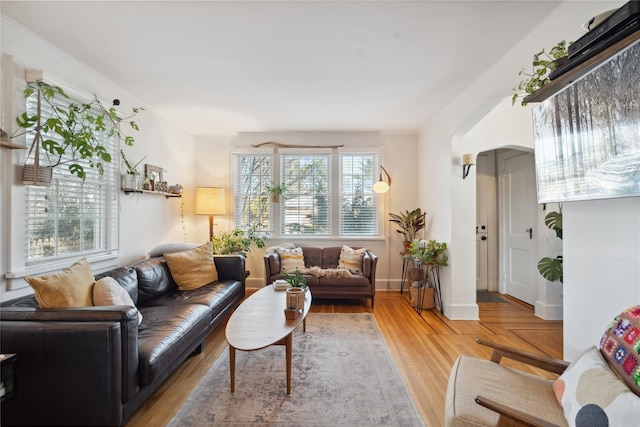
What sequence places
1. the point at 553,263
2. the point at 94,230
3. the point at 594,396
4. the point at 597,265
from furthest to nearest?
the point at 553,263
the point at 94,230
the point at 597,265
the point at 594,396

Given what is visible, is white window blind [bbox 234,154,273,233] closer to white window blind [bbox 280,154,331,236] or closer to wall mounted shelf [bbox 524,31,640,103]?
white window blind [bbox 280,154,331,236]

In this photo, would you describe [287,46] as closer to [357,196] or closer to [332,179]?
[332,179]

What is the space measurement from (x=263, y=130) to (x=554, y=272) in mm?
4288

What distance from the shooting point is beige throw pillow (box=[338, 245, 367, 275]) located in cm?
400

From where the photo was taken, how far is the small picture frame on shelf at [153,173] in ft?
11.2

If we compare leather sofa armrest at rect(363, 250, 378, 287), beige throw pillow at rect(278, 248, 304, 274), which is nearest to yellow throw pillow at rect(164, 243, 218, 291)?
beige throw pillow at rect(278, 248, 304, 274)

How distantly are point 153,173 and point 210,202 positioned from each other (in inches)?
36.6

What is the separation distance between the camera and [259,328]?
2.01 meters

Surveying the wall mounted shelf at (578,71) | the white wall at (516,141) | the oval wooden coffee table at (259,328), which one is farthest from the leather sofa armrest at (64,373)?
the white wall at (516,141)

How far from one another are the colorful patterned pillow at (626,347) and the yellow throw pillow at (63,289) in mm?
2802

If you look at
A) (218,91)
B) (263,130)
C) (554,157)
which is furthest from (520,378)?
(263,130)

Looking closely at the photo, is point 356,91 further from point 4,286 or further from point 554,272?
point 4,286

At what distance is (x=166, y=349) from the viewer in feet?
5.99

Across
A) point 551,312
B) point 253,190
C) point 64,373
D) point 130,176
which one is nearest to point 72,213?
point 130,176
